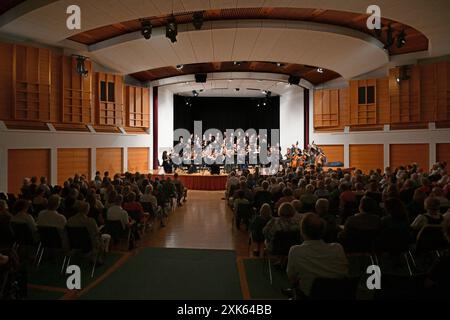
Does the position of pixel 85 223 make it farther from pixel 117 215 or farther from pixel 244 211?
pixel 244 211

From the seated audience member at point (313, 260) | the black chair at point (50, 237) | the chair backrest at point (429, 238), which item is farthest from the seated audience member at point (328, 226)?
the black chair at point (50, 237)

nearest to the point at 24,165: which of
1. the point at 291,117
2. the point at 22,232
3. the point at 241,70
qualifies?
the point at 22,232

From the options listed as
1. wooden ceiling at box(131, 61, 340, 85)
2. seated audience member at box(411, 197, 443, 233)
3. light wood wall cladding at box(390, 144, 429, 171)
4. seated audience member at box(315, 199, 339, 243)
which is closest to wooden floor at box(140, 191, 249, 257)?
seated audience member at box(315, 199, 339, 243)

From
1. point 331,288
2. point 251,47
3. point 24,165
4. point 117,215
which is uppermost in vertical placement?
point 251,47

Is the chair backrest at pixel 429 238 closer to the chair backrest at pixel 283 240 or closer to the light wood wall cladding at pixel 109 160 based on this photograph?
the chair backrest at pixel 283 240

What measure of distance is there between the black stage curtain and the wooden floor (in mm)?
15787

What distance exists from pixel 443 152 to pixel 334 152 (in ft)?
17.6

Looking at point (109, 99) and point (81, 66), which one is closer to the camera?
point (81, 66)

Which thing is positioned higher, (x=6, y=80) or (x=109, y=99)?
(x=109, y=99)

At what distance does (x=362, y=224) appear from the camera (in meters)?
4.73

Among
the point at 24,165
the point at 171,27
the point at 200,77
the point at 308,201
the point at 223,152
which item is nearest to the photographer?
the point at 308,201

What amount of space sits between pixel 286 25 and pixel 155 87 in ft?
35.5

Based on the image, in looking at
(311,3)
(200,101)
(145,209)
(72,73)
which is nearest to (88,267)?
(145,209)

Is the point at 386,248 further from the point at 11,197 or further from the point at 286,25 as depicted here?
the point at 286,25
